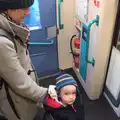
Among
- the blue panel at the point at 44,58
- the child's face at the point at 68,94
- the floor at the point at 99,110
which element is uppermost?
the child's face at the point at 68,94

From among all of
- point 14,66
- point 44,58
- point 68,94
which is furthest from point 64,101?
point 44,58

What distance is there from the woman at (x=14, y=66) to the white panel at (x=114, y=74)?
93 cm

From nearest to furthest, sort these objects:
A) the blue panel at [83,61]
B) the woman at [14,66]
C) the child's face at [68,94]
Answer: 1. the woman at [14,66]
2. the child's face at [68,94]
3. the blue panel at [83,61]

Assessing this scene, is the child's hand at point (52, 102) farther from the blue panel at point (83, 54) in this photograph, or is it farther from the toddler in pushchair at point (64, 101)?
the blue panel at point (83, 54)

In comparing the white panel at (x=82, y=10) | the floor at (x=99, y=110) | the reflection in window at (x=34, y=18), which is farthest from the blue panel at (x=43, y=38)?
the floor at (x=99, y=110)

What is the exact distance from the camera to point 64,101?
Result: 134 centimetres

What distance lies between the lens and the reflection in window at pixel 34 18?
6.87 ft

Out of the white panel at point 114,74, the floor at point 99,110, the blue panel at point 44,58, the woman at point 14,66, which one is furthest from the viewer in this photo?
the blue panel at point 44,58

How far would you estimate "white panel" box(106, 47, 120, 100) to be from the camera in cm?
187

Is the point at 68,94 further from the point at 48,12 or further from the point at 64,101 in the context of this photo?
the point at 48,12

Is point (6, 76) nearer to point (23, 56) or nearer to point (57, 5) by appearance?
point (23, 56)

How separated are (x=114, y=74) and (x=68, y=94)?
32.4 inches

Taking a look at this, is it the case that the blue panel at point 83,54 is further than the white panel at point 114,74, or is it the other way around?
the blue panel at point 83,54

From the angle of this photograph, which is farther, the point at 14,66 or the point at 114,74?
the point at 114,74
